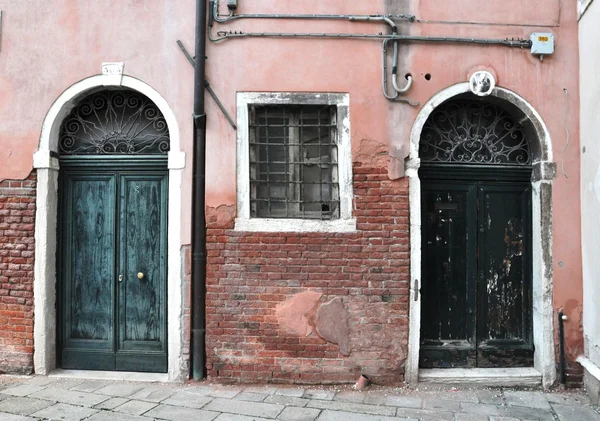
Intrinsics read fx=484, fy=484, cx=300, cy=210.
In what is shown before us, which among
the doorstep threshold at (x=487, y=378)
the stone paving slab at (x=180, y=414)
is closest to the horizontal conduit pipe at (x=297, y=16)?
the doorstep threshold at (x=487, y=378)

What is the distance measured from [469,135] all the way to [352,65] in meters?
1.54

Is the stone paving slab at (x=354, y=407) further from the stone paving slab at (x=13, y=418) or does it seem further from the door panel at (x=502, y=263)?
the stone paving slab at (x=13, y=418)

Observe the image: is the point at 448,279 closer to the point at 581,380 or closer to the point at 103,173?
the point at 581,380

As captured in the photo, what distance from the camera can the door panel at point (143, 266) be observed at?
17.9 ft

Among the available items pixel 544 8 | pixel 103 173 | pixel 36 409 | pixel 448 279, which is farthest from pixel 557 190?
pixel 36 409

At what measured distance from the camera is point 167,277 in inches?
212

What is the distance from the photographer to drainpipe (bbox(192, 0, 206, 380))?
5137 mm

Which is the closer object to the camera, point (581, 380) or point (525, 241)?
point (581, 380)

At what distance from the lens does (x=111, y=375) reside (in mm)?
5312

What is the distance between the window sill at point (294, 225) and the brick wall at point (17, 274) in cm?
231

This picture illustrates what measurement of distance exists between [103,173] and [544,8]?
520 cm

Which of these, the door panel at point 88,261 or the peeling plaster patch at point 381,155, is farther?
the door panel at point 88,261

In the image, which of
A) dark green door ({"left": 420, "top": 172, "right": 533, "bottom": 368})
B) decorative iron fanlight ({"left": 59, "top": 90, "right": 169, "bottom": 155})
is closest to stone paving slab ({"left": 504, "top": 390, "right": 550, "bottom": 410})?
dark green door ({"left": 420, "top": 172, "right": 533, "bottom": 368})

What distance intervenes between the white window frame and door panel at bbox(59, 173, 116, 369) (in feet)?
5.08
